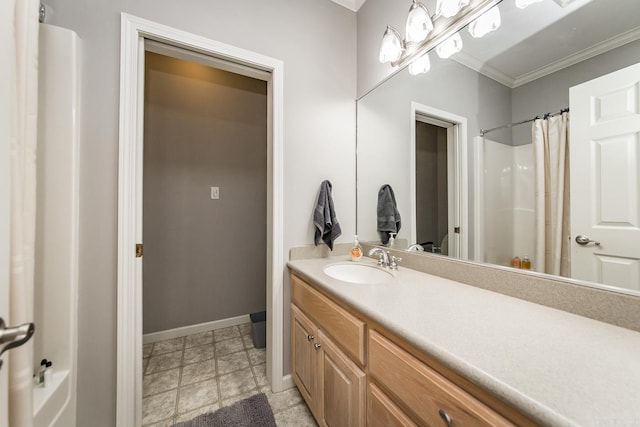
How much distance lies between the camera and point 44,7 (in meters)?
0.96

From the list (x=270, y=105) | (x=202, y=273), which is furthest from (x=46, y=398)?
(x=270, y=105)

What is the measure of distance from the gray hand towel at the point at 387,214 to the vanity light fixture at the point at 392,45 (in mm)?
763

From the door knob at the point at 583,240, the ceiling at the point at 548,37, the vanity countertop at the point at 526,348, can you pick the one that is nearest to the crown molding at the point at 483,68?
the ceiling at the point at 548,37

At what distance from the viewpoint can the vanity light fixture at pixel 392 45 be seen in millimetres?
1325

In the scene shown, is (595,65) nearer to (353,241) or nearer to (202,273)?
(353,241)

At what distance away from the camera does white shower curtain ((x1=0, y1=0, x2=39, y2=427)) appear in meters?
0.48

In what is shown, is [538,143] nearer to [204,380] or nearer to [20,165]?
[20,165]

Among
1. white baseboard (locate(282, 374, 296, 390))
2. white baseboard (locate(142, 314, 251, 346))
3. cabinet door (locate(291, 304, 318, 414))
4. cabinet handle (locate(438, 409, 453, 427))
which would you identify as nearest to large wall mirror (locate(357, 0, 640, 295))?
cabinet handle (locate(438, 409, 453, 427))

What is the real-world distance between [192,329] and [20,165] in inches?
77.5

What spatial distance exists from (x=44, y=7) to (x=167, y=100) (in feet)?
3.37

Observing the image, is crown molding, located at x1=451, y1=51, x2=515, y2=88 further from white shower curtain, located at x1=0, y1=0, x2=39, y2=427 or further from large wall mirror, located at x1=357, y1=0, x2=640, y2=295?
white shower curtain, located at x1=0, y1=0, x2=39, y2=427

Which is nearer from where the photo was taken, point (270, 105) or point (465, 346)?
point (465, 346)

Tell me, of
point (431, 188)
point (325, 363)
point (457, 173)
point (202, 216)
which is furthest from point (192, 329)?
point (457, 173)

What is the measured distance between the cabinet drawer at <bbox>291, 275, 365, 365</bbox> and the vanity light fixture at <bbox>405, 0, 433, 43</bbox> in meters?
1.41
